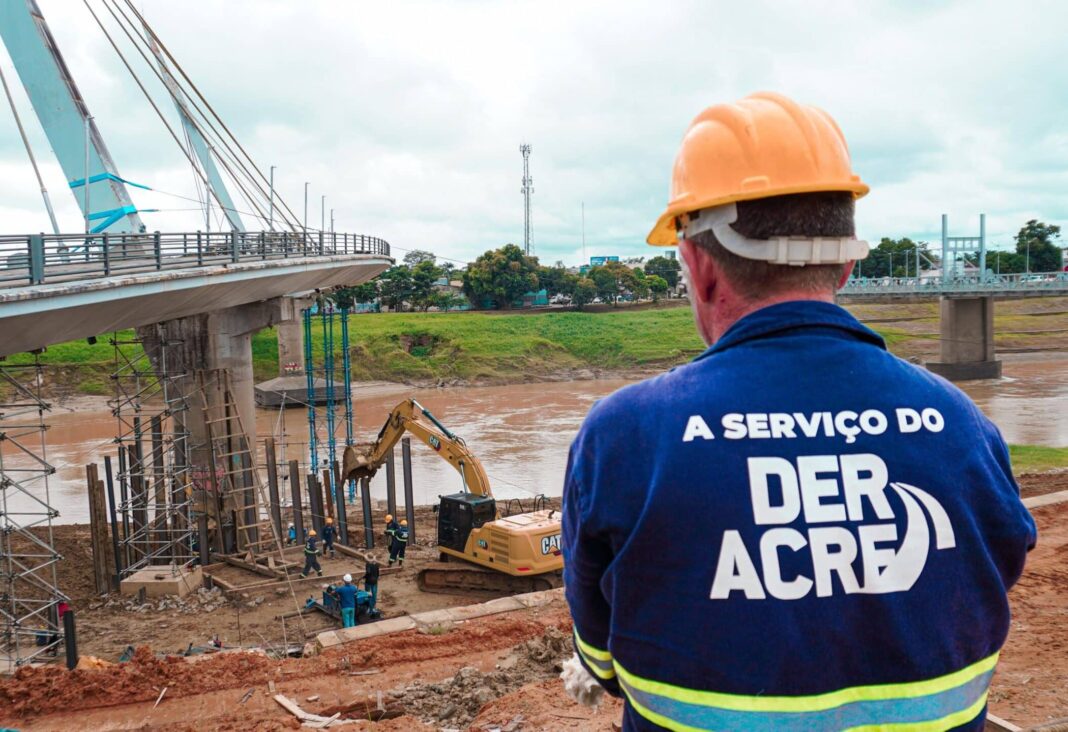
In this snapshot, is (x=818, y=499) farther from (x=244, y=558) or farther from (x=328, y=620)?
(x=244, y=558)

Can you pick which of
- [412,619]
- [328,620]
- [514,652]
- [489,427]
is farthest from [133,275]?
[489,427]

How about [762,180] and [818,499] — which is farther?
[762,180]

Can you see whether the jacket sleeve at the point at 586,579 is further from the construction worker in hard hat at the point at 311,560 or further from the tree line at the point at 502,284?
the tree line at the point at 502,284

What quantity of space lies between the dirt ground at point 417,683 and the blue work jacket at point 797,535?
5807 mm

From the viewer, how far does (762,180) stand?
2.05 metres

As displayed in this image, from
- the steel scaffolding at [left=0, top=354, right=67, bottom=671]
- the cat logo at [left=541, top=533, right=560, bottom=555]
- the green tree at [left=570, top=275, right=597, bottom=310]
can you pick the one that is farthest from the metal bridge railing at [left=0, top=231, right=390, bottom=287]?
the green tree at [left=570, top=275, right=597, bottom=310]

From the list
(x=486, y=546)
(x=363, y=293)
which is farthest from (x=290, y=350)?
Result: (x=486, y=546)

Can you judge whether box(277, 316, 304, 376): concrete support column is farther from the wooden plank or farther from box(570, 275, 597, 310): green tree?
box(570, 275, 597, 310): green tree

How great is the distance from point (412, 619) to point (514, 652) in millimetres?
2503

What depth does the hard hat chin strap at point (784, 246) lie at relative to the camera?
2.02m

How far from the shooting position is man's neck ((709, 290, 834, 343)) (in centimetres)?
205

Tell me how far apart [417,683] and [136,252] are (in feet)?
41.3

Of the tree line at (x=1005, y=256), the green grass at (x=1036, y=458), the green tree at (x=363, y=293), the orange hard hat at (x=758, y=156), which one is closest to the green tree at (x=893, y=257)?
the tree line at (x=1005, y=256)

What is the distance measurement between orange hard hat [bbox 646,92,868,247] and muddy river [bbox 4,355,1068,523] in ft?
90.4
